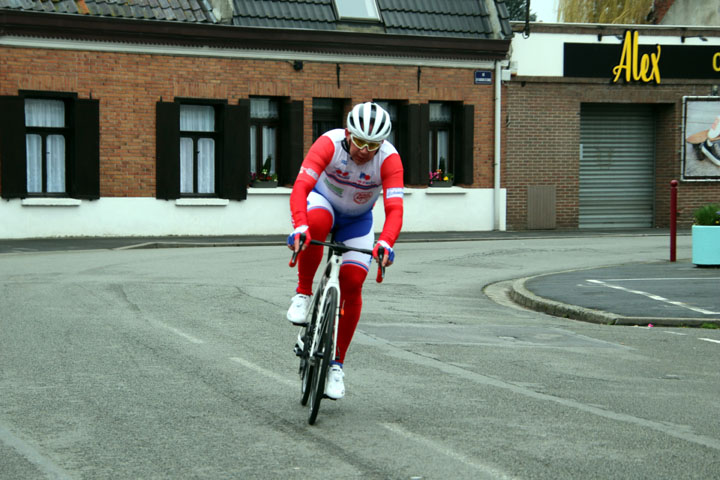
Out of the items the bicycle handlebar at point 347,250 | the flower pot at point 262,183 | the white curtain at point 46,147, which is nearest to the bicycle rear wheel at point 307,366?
the bicycle handlebar at point 347,250

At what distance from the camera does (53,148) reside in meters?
24.8

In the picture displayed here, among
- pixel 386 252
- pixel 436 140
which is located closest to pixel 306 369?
pixel 386 252

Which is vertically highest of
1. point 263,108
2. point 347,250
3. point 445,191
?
point 263,108

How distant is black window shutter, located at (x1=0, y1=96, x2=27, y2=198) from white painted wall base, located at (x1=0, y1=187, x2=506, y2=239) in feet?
1.01

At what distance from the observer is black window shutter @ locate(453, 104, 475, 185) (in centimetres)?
2872

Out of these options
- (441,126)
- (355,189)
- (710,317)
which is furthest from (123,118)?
(355,189)

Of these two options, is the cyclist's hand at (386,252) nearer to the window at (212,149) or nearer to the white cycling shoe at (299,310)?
the white cycling shoe at (299,310)

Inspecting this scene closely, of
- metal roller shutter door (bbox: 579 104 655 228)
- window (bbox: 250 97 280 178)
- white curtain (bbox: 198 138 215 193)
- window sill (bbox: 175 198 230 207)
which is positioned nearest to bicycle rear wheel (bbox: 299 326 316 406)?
window sill (bbox: 175 198 230 207)

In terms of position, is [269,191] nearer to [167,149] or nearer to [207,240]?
[167,149]

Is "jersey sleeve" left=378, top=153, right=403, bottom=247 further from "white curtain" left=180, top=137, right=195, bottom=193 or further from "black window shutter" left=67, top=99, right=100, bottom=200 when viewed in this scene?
"white curtain" left=180, top=137, right=195, bottom=193

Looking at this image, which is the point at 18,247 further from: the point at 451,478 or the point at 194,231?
the point at 451,478

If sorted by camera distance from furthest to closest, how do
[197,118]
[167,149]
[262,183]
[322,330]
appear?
[262,183] → [197,118] → [167,149] → [322,330]

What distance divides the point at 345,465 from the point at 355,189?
2042 millimetres

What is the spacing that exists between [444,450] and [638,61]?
84.6ft
